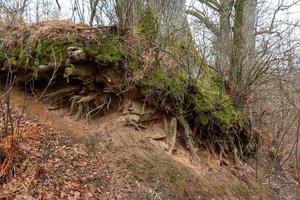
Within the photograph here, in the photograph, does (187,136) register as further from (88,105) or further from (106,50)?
(106,50)

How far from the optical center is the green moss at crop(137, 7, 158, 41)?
8352mm

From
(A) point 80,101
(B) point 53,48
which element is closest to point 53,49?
(B) point 53,48

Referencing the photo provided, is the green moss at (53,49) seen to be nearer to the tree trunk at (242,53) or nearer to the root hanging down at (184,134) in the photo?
the root hanging down at (184,134)

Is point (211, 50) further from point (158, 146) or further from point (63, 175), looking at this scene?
point (63, 175)

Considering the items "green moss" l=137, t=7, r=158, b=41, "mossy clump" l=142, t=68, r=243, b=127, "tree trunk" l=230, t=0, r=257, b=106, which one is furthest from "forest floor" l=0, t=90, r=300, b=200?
"tree trunk" l=230, t=0, r=257, b=106

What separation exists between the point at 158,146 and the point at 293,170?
5.58 meters

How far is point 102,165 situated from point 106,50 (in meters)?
2.47

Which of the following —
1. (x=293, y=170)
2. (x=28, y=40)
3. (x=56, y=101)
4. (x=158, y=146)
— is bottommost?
(x=293, y=170)

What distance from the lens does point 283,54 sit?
9.98 metres

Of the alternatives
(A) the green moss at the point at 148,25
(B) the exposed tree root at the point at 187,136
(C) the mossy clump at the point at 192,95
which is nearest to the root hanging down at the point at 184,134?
(B) the exposed tree root at the point at 187,136

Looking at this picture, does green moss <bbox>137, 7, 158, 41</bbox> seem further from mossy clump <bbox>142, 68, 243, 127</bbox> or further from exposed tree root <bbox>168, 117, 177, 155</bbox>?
exposed tree root <bbox>168, 117, 177, 155</bbox>

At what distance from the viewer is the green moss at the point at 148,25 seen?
8.35 m

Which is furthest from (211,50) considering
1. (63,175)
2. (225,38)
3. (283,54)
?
(63,175)

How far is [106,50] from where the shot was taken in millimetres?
7695
